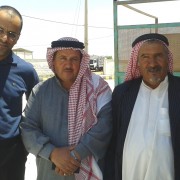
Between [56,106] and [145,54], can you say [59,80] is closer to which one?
[56,106]

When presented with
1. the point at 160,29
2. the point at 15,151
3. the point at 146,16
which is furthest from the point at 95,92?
the point at 146,16

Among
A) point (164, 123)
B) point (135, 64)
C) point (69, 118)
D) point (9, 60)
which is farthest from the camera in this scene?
point (9, 60)

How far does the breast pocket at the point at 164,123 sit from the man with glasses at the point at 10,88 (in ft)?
4.08

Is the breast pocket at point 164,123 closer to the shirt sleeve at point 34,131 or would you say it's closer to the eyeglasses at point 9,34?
the shirt sleeve at point 34,131

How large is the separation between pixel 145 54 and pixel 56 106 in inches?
32.1

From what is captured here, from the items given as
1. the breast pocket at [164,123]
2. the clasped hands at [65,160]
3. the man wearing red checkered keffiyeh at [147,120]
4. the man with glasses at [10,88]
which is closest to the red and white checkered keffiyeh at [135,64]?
the man wearing red checkered keffiyeh at [147,120]

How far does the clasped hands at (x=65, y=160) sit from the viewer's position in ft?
8.25

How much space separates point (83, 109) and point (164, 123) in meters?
0.64

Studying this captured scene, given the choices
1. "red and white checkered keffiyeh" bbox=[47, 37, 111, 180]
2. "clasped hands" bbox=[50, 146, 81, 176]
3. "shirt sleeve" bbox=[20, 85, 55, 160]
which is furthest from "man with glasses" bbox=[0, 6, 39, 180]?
"clasped hands" bbox=[50, 146, 81, 176]

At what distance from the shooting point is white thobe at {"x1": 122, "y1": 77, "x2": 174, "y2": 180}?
2.42 m

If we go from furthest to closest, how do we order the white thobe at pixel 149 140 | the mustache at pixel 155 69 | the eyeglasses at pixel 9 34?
1. the eyeglasses at pixel 9 34
2. the mustache at pixel 155 69
3. the white thobe at pixel 149 140

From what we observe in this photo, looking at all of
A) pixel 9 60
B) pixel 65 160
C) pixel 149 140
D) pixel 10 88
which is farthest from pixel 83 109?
pixel 9 60

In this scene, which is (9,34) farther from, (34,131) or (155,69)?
(155,69)

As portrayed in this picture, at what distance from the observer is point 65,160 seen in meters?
2.51
